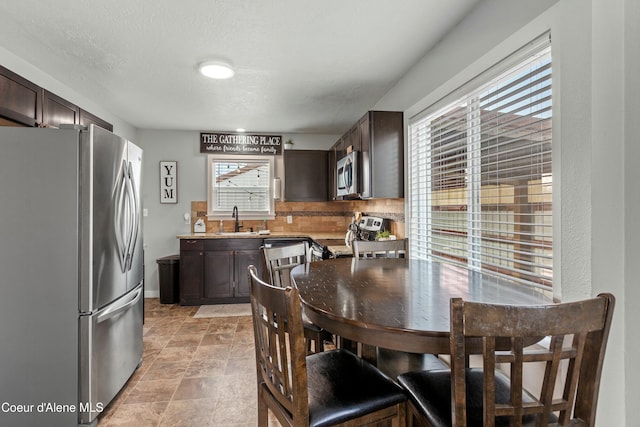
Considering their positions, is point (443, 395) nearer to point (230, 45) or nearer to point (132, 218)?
point (132, 218)

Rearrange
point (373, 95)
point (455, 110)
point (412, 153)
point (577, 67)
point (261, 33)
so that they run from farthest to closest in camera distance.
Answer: point (373, 95) → point (412, 153) → point (455, 110) → point (261, 33) → point (577, 67)

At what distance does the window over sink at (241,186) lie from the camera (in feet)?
15.9

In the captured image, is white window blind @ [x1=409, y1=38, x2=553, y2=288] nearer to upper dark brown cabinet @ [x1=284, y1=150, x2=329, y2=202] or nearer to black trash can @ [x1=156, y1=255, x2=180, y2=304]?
upper dark brown cabinet @ [x1=284, y1=150, x2=329, y2=202]

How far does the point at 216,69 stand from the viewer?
8.44 feet

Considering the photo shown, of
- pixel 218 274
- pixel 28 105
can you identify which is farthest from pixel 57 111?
pixel 218 274

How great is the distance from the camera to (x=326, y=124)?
447cm

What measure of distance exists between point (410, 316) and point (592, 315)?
18.7 inches

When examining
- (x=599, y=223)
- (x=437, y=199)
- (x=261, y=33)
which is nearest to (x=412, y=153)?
(x=437, y=199)

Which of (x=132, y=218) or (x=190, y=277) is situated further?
(x=190, y=277)

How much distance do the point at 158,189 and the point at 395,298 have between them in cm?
441

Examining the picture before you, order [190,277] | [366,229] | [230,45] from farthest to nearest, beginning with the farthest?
[190,277] < [366,229] < [230,45]

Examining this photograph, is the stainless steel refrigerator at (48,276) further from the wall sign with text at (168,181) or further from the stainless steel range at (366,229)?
the wall sign with text at (168,181)

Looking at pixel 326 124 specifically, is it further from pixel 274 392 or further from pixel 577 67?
pixel 274 392

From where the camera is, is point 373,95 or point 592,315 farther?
point 373,95
